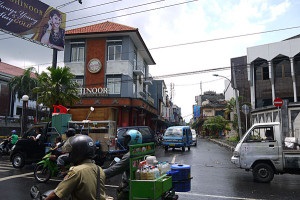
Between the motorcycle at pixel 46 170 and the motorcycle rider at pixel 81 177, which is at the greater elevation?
the motorcycle rider at pixel 81 177

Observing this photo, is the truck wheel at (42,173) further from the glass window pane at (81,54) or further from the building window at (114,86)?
the glass window pane at (81,54)

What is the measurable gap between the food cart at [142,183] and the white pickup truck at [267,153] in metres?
5.80

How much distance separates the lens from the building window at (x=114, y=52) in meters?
29.8

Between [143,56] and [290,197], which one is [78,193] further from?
[143,56]

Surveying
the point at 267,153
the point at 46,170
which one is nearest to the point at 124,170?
the point at 46,170

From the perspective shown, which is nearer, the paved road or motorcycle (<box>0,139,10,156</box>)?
the paved road

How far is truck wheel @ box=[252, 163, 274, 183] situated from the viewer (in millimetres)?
9898

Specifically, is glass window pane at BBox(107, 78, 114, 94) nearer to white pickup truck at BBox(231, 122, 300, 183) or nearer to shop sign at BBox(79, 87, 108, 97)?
shop sign at BBox(79, 87, 108, 97)

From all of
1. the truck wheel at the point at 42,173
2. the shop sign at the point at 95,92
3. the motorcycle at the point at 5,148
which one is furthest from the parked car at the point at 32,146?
the shop sign at the point at 95,92

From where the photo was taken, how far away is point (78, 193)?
2664 mm

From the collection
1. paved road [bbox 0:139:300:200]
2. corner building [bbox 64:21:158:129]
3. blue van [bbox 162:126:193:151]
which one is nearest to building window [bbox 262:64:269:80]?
corner building [bbox 64:21:158:129]

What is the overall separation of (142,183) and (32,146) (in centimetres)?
996

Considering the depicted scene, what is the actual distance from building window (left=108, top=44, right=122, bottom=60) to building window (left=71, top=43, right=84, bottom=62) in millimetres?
3128

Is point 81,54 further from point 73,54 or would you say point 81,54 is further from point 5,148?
point 5,148
